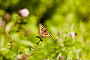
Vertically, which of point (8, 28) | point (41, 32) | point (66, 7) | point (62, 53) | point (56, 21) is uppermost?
point (66, 7)

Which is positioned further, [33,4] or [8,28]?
[33,4]

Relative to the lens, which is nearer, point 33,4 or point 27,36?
point 27,36

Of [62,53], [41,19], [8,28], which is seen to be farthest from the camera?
[41,19]

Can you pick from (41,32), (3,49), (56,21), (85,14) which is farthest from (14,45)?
(85,14)

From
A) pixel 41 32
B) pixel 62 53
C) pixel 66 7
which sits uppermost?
pixel 66 7

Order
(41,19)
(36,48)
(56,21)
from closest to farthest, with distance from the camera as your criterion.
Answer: (36,48)
(56,21)
(41,19)

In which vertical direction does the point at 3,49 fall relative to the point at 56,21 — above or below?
below

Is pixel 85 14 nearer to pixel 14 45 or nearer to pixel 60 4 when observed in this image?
pixel 60 4

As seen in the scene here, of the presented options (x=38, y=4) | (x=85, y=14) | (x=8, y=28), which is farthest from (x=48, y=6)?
(x=8, y=28)

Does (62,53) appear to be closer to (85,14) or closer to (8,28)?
(8,28)
